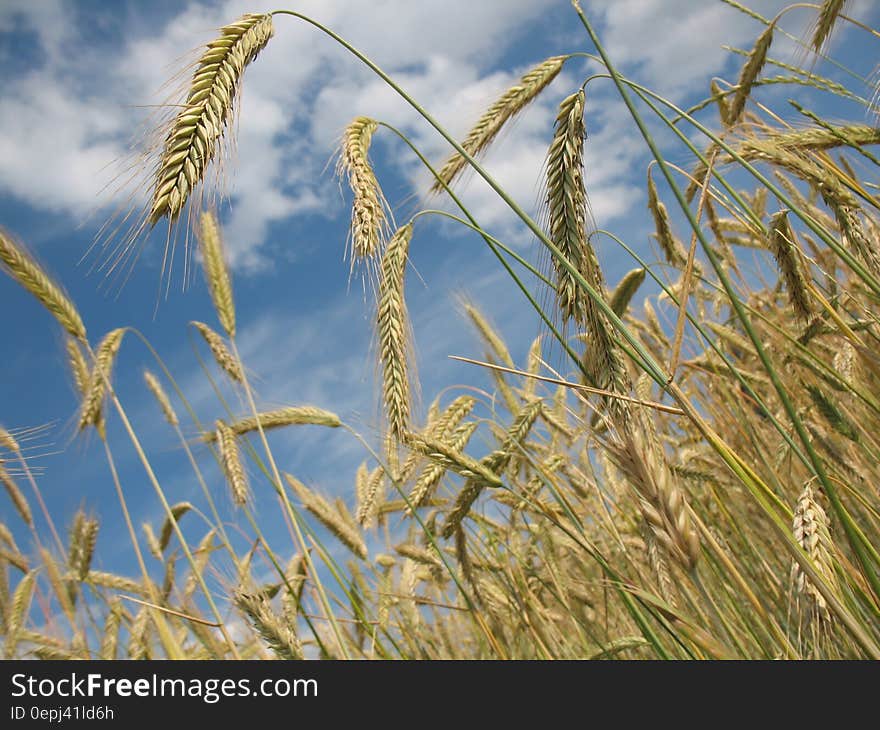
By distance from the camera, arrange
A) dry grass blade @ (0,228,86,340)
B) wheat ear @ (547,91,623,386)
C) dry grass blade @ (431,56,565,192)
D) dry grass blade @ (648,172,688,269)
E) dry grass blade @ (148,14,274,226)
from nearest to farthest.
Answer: dry grass blade @ (148,14,274,226)
wheat ear @ (547,91,623,386)
dry grass blade @ (431,56,565,192)
dry grass blade @ (648,172,688,269)
dry grass blade @ (0,228,86,340)

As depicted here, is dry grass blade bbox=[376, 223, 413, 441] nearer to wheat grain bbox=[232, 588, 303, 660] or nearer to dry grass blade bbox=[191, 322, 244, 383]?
wheat grain bbox=[232, 588, 303, 660]

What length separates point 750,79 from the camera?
275 cm

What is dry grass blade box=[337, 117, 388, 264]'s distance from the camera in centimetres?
170

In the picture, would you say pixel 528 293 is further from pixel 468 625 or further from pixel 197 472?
pixel 468 625

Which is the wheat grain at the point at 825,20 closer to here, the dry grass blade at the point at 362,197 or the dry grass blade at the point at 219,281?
the dry grass blade at the point at 362,197

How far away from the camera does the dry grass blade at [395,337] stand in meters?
2.09

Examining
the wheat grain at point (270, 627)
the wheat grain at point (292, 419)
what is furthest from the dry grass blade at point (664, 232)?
the wheat grain at point (270, 627)

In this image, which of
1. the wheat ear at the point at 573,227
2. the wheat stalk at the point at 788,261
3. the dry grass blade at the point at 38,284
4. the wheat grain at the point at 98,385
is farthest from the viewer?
the wheat grain at the point at 98,385

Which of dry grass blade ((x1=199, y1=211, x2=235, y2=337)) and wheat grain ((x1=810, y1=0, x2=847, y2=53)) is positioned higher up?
dry grass blade ((x1=199, y1=211, x2=235, y2=337))

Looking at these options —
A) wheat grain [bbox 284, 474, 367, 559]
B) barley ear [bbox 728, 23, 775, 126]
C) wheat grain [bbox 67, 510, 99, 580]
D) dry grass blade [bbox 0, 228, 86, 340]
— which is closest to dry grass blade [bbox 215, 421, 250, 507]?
wheat grain [bbox 284, 474, 367, 559]

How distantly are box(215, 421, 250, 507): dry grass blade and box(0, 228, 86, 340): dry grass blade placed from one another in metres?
0.85

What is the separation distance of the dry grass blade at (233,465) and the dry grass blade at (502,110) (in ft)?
6.47
